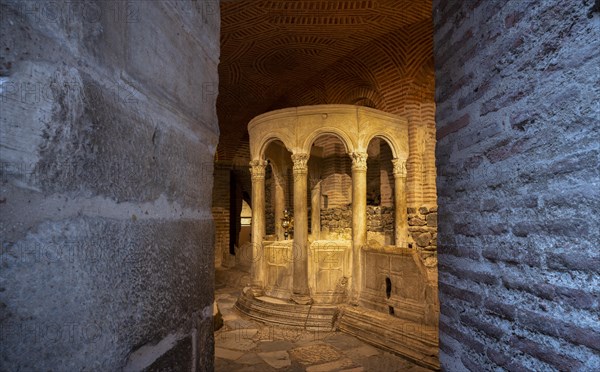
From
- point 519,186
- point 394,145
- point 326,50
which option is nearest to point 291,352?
point 519,186

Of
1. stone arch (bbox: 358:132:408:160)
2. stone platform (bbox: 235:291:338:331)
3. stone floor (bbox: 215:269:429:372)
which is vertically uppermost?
stone arch (bbox: 358:132:408:160)

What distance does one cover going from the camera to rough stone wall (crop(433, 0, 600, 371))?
4.23ft

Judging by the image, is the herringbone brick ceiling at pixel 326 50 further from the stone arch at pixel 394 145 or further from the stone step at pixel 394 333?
the stone step at pixel 394 333

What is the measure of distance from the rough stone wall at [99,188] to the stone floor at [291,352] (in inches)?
153

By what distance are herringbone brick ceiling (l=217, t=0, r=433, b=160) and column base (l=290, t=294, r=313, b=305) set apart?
5058 millimetres

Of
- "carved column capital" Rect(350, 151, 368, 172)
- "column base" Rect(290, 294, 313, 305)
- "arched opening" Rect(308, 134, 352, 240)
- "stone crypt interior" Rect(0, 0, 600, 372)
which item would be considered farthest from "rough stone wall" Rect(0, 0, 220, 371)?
"arched opening" Rect(308, 134, 352, 240)

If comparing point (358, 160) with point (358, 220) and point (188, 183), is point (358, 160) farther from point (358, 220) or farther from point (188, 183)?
point (188, 183)

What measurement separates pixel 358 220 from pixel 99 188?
21.8 feet

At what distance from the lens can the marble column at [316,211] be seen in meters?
10.3

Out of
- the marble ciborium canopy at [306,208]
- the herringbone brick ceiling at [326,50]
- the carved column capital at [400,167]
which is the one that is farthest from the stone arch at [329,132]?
the herringbone brick ceiling at [326,50]

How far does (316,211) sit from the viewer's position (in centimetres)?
1043

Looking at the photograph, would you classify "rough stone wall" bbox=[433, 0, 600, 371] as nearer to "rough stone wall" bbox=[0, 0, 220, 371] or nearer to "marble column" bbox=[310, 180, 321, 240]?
"rough stone wall" bbox=[0, 0, 220, 371]

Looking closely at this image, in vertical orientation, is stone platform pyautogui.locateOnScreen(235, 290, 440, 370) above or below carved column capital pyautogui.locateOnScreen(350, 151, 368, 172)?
below

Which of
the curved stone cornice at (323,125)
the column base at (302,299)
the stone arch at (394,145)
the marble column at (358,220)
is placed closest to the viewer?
the column base at (302,299)
